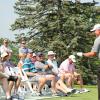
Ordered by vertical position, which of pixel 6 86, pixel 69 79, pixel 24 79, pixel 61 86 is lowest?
pixel 61 86

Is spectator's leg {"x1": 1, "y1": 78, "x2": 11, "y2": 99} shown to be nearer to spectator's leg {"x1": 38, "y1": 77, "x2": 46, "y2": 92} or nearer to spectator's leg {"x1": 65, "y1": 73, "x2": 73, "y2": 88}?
spectator's leg {"x1": 38, "y1": 77, "x2": 46, "y2": 92}

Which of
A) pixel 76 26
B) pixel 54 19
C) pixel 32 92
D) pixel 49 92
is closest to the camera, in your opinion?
pixel 32 92

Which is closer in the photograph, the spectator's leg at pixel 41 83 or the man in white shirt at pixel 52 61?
the spectator's leg at pixel 41 83

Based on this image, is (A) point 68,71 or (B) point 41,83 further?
(A) point 68,71

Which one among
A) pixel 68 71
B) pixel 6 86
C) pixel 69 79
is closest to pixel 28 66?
pixel 69 79

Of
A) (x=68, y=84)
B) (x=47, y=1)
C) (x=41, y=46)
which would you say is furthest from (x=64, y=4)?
(x=68, y=84)

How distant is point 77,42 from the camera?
1350 inches

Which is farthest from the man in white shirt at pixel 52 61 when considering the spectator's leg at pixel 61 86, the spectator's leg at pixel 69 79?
the spectator's leg at pixel 69 79

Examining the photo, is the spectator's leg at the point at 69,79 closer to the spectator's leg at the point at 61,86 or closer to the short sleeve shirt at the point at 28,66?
the spectator's leg at the point at 61,86

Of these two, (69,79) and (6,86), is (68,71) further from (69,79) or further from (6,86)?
(6,86)

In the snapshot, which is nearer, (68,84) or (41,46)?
(68,84)

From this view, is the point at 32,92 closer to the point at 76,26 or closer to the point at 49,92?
the point at 49,92

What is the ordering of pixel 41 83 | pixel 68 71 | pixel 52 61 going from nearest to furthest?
pixel 41 83
pixel 52 61
pixel 68 71

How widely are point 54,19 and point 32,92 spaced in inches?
859
